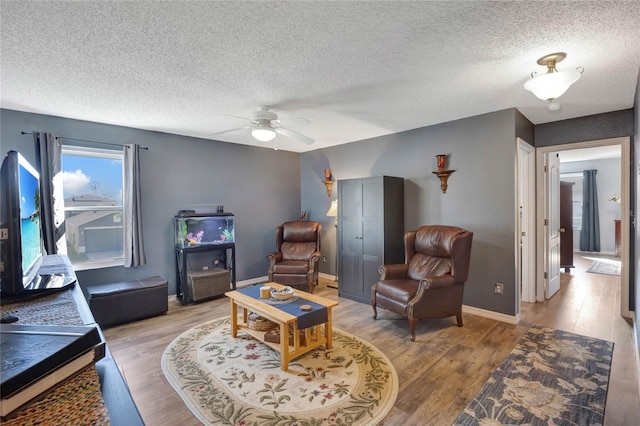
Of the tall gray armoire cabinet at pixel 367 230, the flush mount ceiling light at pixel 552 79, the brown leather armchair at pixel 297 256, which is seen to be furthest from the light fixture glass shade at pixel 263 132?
the flush mount ceiling light at pixel 552 79

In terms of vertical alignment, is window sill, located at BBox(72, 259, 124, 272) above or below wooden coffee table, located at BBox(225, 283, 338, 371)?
above

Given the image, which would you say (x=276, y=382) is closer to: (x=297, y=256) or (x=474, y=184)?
(x=297, y=256)

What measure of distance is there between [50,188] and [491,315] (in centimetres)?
521

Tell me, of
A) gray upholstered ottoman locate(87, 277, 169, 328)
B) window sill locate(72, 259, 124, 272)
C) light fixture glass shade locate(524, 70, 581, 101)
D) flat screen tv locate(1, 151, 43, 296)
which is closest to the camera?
flat screen tv locate(1, 151, 43, 296)

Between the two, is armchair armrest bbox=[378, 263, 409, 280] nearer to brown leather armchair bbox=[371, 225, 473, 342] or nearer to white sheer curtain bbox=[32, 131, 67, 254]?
brown leather armchair bbox=[371, 225, 473, 342]

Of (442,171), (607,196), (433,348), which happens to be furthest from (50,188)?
(607,196)

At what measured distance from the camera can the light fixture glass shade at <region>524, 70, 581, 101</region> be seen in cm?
209

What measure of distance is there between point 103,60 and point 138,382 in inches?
94.6

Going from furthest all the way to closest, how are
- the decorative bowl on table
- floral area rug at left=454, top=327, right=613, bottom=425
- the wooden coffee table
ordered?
the decorative bowl on table, the wooden coffee table, floral area rug at left=454, top=327, right=613, bottom=425

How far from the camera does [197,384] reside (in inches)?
89.4

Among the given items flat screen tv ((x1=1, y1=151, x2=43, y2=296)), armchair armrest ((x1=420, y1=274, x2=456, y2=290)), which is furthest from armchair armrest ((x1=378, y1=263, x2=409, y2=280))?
flat screen tv ((x1=1, y1=151, x2=43, y2=296))

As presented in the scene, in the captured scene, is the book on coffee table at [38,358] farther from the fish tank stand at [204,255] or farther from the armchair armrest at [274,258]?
the armchair armrest at [274,258]

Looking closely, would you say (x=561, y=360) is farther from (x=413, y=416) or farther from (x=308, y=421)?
(x=308, y=421)

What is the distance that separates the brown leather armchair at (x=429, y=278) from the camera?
3.07m
